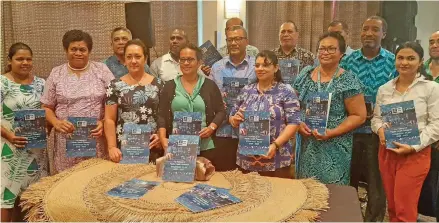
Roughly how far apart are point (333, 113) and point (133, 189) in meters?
1.20

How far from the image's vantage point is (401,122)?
2.30m

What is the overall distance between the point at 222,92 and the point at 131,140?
2.26 feet

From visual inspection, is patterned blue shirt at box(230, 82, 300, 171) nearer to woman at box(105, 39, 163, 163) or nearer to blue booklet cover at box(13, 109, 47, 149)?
woman at box(105, 39, 163, 163)

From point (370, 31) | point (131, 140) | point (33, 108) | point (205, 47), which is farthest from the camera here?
point (205, 47)

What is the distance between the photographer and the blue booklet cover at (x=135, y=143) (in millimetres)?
2213

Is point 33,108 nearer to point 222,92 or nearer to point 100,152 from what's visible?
point 100,152

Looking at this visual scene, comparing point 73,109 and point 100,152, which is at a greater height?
point 73,109

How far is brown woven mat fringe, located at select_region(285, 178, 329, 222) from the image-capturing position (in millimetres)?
1595

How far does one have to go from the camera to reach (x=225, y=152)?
262 centimetres

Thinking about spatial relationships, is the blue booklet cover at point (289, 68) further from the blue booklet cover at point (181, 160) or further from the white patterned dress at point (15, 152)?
Answer: the white patterned dress at point (15, 152)

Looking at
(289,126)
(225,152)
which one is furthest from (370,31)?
(225,152)

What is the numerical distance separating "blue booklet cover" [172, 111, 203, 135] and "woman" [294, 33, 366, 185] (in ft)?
2.00

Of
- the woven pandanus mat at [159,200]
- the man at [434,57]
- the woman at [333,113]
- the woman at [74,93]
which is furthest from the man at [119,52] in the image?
the man at [434,57]

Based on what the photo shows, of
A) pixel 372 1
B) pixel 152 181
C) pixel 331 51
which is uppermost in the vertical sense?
pixel 372 1
